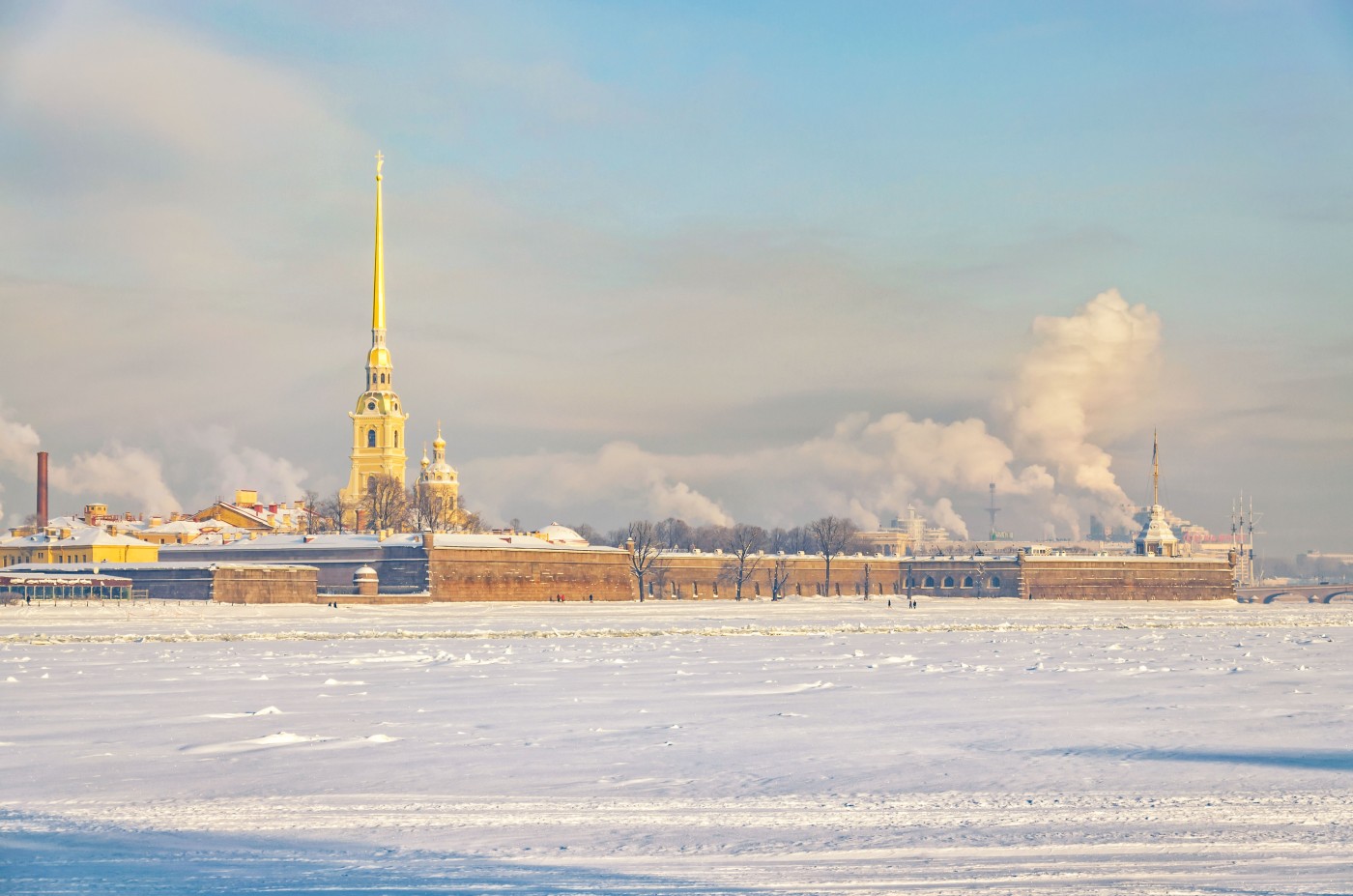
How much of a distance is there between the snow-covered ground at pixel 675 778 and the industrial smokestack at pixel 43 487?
74758 millimetres

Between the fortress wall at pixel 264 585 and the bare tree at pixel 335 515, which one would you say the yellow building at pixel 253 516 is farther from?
the fortress wall at pixel 264 585


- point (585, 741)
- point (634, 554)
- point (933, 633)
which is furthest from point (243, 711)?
point (634, 554)

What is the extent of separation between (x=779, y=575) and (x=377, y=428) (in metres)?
42.1

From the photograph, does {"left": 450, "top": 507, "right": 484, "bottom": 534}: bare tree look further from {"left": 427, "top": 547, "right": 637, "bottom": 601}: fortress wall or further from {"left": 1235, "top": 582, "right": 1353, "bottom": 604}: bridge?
{"left": 1235, "top": 582, "right": 1353, "bottom": 604}: bridge

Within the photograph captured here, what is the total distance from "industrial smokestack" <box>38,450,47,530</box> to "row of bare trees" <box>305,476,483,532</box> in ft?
70.6

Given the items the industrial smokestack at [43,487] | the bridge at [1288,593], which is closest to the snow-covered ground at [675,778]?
the industrial smokestack at [43,487]

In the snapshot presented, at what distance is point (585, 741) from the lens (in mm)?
16609

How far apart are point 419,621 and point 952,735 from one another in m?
42.1

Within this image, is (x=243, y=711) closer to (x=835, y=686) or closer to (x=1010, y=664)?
(x=835, y=686)

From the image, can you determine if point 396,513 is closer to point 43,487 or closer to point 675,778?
point 43,487

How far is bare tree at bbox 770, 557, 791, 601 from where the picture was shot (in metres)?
119

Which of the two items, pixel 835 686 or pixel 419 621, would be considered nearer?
pixel 835 686

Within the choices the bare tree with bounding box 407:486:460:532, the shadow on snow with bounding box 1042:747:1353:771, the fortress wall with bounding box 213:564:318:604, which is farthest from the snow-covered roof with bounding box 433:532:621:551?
the shadow on snow with bounding box 1042:747:1353:771

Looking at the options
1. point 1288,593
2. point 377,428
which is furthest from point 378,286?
point 1288,593
